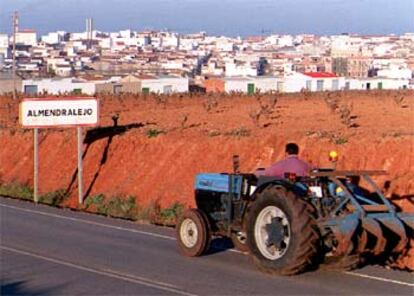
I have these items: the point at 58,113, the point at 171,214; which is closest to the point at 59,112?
the point at 58,113

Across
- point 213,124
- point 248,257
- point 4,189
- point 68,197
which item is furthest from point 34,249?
point 213,124

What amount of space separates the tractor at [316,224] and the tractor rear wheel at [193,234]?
0.75 m

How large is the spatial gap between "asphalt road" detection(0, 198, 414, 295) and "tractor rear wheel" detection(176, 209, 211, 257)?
7.3 inches

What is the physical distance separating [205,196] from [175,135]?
Result: 14316mm

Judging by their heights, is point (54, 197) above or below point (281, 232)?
below

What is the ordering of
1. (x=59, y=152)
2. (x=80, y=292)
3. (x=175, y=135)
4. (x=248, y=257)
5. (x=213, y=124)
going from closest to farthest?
(x=80, y=292), (x=248, y=257), (x=175, y=135), (x=59, y=152), (x=213, y=124)

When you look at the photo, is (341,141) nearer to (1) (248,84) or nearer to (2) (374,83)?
(1) (248,84)

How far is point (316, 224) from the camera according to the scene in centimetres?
1252

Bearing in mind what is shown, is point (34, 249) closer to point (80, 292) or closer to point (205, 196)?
point (205, 196)

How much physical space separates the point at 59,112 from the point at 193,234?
467 inches

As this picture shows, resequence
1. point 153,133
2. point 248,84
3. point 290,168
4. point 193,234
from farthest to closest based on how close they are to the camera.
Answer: point 248,84, point 153,133, point 193,234, point 290,168

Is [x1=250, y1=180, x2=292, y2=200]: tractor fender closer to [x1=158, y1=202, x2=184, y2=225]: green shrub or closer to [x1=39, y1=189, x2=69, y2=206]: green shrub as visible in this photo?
[x1=158, y1=202, x2=184, y2=225]: green shrub

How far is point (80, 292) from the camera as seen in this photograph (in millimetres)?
11859

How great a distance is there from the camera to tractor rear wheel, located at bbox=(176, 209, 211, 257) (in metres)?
14.8
